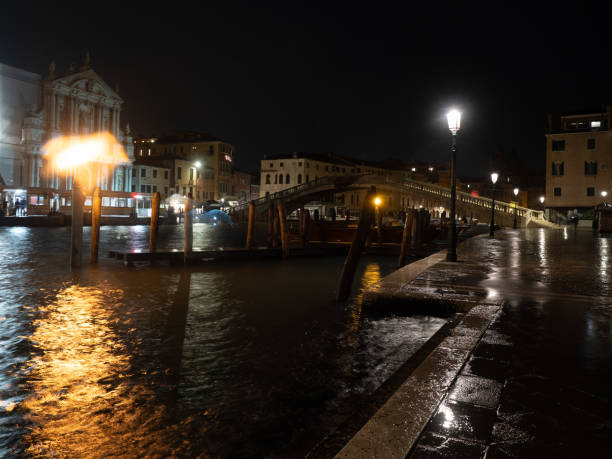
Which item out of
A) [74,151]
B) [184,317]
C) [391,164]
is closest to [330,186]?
[74,151]

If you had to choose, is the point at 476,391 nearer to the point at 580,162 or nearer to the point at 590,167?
the point at 590,167

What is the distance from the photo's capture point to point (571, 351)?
414 centimetres

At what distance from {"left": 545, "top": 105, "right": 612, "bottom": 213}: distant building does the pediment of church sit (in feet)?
155

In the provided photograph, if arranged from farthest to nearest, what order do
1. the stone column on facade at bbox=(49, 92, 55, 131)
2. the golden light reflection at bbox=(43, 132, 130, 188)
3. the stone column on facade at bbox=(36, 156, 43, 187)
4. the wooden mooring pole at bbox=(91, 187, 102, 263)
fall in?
1. the stone column on facade at bbox=(49, 92, 55, 131)
2. the golden light reflection at bbox=(43, 132, 130, 188)
3. the stone column on facade at bbox=(36, 156, 43, 187)
4. the wooden mooring pole at bbox=(91, 187, 102, 263)

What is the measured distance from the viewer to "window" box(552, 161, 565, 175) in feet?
140

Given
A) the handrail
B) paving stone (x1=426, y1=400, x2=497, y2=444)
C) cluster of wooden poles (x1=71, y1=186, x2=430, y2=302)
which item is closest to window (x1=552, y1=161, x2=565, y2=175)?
the handrail

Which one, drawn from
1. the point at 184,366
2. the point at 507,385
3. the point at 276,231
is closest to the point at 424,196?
the point at 276,231

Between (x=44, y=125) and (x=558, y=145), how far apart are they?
1969 inches

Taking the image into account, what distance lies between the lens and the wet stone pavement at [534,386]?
2.50 meters

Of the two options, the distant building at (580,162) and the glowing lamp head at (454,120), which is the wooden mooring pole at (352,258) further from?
the distant building at (580,162)

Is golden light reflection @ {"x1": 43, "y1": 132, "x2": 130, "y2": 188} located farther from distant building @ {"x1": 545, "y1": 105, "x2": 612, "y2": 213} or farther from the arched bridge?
distant building @ {"x1": 545, "y1": 105, "x2": 612, "y2": 213}

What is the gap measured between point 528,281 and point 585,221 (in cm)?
3134

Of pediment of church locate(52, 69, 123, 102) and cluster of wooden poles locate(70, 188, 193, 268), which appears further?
pediment of church locate(52, 69, 123, 102)

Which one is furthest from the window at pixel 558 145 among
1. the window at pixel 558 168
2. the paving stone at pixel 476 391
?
the paving stone at pixel 476 391
